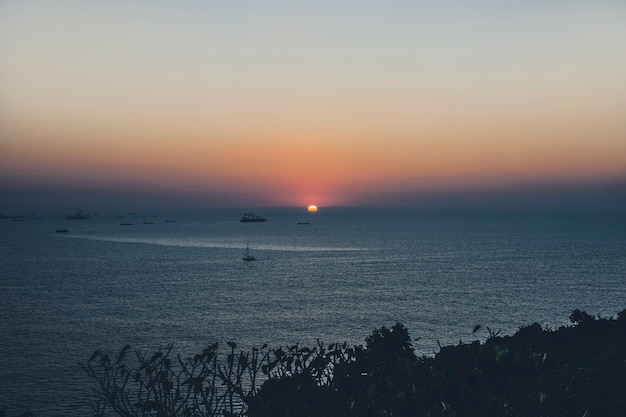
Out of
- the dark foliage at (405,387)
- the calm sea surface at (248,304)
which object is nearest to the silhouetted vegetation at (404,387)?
the dark foliage at (405,387)

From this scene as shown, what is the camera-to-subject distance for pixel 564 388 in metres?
20.3

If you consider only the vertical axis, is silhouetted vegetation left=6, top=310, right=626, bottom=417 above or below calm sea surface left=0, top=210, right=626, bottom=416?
above

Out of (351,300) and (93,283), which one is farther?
(93,283)

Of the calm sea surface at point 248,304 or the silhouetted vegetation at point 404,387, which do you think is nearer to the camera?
the silhouetted vegetation at point 404,387

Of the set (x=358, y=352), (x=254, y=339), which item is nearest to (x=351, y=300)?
(x=254, y=339)

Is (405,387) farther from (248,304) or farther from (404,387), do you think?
(248,304)

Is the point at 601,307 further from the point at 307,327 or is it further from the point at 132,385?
the point at 132,385

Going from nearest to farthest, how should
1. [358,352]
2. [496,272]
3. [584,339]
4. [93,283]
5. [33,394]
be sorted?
[358,352], [584,339], [33,394], [93,283], [496,272]

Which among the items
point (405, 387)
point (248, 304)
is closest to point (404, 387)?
point (405, 387)

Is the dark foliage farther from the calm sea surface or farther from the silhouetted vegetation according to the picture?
the calm sea surface

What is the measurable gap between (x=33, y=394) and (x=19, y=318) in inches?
1592

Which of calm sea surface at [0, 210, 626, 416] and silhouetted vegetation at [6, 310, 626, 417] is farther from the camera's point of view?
calm sea surface at [0, 210, 626, 416]

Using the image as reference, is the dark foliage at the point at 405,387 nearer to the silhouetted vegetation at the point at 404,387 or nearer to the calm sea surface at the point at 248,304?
the silhouetted vegetation at the point at 404,387

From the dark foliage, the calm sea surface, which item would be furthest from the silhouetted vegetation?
the calm sea surface
